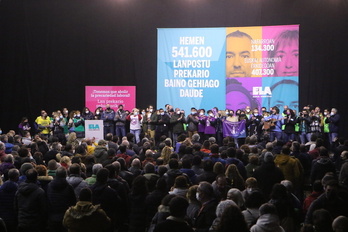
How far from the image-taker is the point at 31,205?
20.9 feet

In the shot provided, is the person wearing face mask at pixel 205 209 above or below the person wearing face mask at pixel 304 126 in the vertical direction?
below

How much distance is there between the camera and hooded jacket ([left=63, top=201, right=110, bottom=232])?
5230 millimetres

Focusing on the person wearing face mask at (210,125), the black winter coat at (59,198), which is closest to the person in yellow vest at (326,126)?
the person wearing face mask at (210,125)

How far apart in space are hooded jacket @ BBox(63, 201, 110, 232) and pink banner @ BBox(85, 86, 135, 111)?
49.4 feet

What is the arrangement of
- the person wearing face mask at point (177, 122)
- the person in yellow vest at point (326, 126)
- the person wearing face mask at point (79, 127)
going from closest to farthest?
1. the person in yellow vest at point (326, 126)
2. the person wearing face mask at point (177, 122)
3. the person wearing face mask at point (79, 127)

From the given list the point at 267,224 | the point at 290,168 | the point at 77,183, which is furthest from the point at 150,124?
the point at 267,224

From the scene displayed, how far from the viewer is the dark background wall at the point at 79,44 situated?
20.6 metres

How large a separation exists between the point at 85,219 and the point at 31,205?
144 centimetres

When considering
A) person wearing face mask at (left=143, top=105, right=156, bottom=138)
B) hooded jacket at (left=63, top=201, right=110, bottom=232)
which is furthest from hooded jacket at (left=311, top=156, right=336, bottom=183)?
person wearing face mask at (left=143, top=105, right=156, bottom=138)

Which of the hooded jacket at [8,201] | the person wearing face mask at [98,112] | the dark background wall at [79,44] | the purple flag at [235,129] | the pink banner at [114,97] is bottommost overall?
the hooded jacket at [8,201]

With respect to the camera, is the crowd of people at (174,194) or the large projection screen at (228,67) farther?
the large projection screen at (228,67)

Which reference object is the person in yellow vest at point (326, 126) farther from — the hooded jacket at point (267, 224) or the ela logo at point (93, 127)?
the hooded jacket at point (267, 224)

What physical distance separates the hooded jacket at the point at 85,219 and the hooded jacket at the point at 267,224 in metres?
1.60

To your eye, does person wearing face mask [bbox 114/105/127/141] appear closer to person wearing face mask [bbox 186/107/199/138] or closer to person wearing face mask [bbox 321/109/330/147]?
person wearing face mask [bbox 186/107/199/138]
